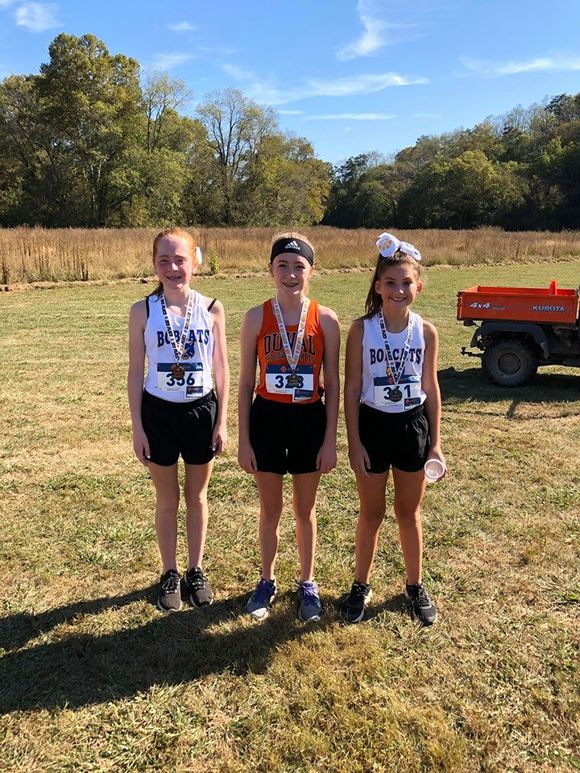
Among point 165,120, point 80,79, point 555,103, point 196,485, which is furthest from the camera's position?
point 555,103

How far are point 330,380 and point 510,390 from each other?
16.3 feet

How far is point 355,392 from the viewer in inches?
104

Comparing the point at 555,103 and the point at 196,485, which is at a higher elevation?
Answer: the point at 555,103

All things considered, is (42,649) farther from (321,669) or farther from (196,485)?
(321,669)

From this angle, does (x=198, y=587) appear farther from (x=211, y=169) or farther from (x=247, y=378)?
(x=211, y=169)

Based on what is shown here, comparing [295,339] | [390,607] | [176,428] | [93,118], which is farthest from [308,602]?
[93,118]

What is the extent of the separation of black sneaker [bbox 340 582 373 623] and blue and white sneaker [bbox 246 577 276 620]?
373 mm

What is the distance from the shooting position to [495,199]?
2117 inches

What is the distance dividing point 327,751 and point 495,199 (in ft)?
191

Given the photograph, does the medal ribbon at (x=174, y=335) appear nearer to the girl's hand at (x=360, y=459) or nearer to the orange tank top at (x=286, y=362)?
the orange tank top at (x=286, y=362)

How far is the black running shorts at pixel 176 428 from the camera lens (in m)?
2.73

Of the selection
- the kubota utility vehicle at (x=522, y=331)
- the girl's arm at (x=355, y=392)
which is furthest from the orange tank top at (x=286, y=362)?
the kubota utility vehicle at (x=522, y=331)

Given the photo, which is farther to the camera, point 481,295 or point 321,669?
point 481,295

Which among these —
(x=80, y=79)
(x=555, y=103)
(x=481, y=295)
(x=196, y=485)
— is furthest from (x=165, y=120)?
(x=555, y=103)
